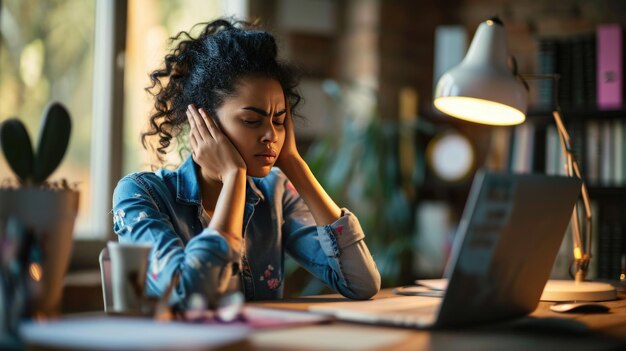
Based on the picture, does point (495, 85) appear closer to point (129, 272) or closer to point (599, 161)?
point (129, 272)

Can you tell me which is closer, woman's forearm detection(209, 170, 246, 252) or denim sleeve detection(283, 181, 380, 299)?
woman's forearm detection(209, 170, 246, 252)

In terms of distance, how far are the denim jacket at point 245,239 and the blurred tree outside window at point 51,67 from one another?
1.14 metres

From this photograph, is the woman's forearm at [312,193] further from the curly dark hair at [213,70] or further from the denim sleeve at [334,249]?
the curly dark hair at [213,70]

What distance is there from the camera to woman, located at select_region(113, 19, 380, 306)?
1711 mm

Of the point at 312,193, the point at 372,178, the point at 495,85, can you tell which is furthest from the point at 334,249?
the point at 372,178

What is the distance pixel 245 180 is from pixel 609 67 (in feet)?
6.73

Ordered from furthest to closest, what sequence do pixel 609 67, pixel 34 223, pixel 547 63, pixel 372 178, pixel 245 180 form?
pixel 372 178 → pixel 547 63 → pixel 609 67 → pixel 245 180 → pixel 34 223

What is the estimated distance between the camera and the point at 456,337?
1183 millimetres

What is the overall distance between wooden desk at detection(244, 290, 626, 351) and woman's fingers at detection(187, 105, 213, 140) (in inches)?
25.0

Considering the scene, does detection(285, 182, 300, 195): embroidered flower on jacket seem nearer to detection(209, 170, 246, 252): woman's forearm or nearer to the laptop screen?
detection(209, 170, 246, 252): woman's forearm

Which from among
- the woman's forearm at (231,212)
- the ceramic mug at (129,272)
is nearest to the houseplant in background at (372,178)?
the woman's forearm at (231,212)

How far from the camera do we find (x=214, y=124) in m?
1.80

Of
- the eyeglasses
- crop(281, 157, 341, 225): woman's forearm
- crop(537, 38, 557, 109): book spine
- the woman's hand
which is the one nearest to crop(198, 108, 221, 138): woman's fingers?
the woman's hand

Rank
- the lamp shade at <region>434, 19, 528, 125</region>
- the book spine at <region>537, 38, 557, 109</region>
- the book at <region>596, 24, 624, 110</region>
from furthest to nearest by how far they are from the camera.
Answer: the book spine at <region>537, 38, 557, 109</region> < the book at <region>596, 24, 624, 110</region> < the lamp shade at <region>434, 19, 528, 125</region>
